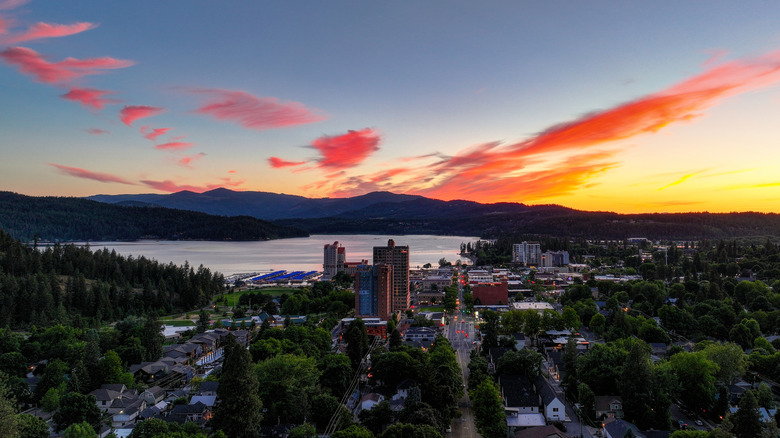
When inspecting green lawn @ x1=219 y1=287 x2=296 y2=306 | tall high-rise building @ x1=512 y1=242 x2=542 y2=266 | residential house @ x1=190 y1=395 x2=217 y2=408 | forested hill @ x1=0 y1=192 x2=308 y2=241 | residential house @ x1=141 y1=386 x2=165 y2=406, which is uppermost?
forested hill @ x1=0 y1=192 x2=308 y2=241

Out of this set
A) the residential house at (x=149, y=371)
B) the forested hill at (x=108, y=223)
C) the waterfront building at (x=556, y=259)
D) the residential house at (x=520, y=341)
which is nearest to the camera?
the residential house at (x=149, y=371)

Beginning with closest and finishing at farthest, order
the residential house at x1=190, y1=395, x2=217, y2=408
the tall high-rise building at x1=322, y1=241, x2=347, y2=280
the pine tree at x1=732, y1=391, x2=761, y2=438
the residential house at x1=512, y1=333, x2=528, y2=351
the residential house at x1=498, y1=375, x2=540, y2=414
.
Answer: the pine tree at x1=732, y1=391, x2=761, y2=438 < the residential house at x1=498, y1=375, x2=540, y2=414 < the residential house at x1=190, y1=395, x2=217, y2=408 < the residential house at x1=512, y1=333, x2=528, y2=351 < the tall high-rise building at x1=322, y1=241, x2=347, y2=280

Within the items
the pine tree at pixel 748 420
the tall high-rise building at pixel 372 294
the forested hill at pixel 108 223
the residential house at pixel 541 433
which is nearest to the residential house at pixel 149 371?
the tall high-rise building at pixel 372 294

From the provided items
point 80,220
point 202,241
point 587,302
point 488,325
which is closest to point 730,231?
point 587,302

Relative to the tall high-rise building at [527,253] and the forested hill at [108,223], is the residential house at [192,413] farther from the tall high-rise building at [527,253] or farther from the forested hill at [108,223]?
the forested hill at [108,223]

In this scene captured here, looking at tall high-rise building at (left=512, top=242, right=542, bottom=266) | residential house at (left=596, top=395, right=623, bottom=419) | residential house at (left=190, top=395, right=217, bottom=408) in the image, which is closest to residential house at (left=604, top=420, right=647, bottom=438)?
residential house at (left=596, top=395, right=623, bottom=419)

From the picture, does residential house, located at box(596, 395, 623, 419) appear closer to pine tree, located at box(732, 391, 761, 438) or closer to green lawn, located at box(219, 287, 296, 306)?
pine tree, located at box(732, 391, 761, 438)

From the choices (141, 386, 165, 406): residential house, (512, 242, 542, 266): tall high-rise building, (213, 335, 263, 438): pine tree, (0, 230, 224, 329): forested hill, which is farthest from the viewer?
(512, 242, 542, 266): tall high-rise building
